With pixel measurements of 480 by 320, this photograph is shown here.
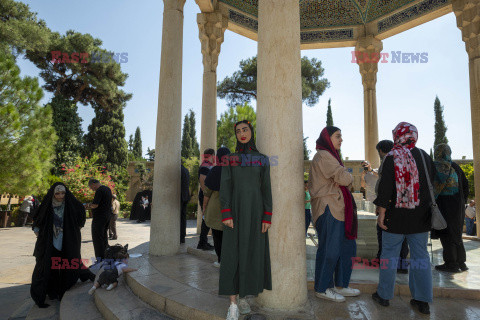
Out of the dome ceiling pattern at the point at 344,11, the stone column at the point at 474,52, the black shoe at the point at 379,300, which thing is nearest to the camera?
the black shoe at the point at 379,300

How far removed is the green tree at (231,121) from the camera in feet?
75.2

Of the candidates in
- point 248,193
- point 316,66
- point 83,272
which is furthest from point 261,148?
point 316,66

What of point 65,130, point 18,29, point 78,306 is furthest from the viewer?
point 65,130

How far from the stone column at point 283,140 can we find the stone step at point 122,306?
44.0 inches

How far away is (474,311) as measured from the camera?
254cm

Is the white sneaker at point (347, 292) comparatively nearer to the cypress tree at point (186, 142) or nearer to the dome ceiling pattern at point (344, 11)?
the dome ceiling pattern at point (344, 11)

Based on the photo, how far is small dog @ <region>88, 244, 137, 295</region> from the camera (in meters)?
3.47

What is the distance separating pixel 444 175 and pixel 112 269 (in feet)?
13.7

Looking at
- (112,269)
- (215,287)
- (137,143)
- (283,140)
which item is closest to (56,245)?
(112,269)

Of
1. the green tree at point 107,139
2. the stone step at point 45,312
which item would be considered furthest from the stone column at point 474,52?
the green tree at point 107,139

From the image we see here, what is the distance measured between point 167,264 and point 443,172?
373 cm

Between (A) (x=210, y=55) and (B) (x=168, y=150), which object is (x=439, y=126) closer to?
(A) (x=210, y=55)

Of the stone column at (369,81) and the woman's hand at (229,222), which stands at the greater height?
the stone column at (369,81)

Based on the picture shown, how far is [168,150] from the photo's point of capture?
465cm
